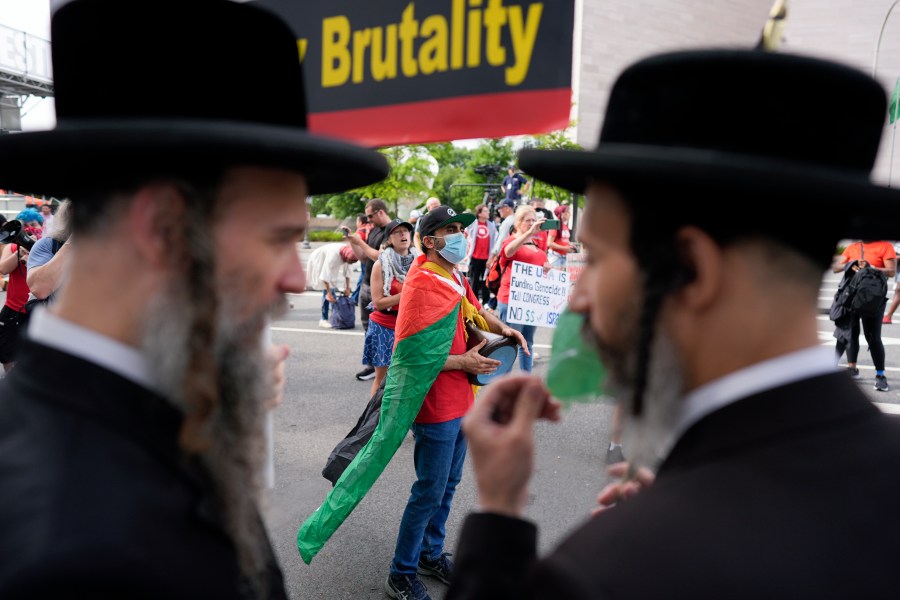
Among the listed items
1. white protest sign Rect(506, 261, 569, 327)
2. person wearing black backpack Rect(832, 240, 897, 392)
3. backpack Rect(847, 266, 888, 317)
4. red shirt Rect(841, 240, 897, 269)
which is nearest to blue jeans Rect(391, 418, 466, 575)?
white protest sign Rect(506, 261, 569, 327)

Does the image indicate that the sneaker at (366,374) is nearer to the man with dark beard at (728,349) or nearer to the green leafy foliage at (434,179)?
the green leafy foliage at (434,179)

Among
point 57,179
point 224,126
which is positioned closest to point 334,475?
point 57,179

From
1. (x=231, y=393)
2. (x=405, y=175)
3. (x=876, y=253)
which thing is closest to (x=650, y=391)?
(x=231, y=393)

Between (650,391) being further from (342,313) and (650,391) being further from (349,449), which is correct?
(342,313)

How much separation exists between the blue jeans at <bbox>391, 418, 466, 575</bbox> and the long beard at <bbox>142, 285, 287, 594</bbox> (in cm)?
219

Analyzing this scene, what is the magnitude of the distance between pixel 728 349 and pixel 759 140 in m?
0.33

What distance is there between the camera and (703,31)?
1486 inches

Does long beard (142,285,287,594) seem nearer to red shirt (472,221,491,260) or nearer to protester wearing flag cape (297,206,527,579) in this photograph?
protester wearing flag cape (297,206,527,579)

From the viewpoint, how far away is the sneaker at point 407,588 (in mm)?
3289

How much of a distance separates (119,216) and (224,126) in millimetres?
220

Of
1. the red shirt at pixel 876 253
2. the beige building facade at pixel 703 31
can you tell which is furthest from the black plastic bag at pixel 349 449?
the beige building facade at pixel 703 31

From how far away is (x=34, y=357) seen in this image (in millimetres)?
1035

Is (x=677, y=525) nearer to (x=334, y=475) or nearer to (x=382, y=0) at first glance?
(x=382, y=0)

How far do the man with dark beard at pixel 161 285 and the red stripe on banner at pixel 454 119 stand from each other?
47 cm
